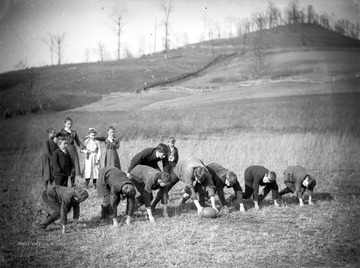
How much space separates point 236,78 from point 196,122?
47.5 m

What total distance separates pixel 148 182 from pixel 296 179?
4.46m

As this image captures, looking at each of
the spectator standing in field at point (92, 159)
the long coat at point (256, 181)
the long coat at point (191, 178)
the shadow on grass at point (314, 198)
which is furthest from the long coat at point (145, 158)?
the shadow on grass at point (314, 198)

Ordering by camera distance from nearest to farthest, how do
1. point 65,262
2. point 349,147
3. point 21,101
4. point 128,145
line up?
point 65,262, point 349,147, point 128,145, point 21,101

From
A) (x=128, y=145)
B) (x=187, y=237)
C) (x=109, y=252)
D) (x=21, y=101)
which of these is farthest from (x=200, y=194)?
(x=21, y=101)

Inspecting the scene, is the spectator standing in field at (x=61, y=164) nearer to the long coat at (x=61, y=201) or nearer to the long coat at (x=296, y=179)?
the long coat at (x=61, y=201)

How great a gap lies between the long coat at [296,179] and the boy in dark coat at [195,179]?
8.24ft

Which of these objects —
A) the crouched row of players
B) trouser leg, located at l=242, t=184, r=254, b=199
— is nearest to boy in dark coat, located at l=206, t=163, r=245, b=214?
the crouched row of players

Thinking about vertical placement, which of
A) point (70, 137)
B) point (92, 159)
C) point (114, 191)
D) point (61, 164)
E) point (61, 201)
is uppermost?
point (70, 137)

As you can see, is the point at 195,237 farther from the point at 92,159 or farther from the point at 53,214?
the point at 92,159

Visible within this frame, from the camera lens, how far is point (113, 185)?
31.2 ft

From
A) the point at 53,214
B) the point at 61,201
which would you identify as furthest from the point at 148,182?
the point at 53,214

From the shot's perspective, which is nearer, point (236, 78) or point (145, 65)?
point (236, 78)

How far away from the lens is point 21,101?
40.1 m

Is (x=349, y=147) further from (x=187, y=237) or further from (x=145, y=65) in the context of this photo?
(x=145, y=65)
